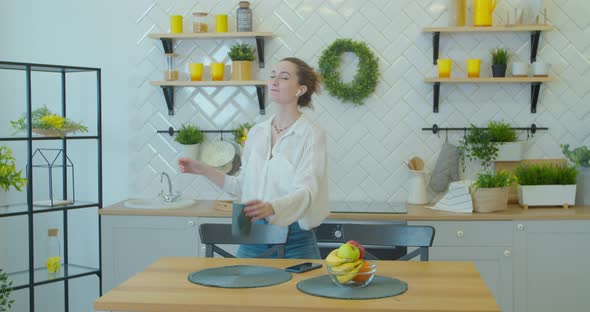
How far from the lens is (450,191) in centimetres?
444

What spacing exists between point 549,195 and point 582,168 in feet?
1.04

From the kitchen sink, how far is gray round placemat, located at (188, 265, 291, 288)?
5.96 ft

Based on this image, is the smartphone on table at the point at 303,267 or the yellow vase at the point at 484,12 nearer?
the smartphone on table at the point at 303,267

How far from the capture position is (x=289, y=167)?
339 centimetres

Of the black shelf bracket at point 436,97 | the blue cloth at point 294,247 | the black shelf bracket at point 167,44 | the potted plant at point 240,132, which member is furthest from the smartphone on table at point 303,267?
the black shelf bracket at point 167,44

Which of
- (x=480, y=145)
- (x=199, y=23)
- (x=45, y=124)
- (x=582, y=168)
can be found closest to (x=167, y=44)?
(x=199, y=23)

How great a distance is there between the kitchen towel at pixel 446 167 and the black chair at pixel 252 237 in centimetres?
178

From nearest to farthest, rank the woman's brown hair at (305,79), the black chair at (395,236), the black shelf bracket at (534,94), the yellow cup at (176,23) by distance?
the black chair at (395,236) < the woman's brown hair at (305,79) < the black shelf bracket at (534,94) < the yellow cup at (176,23)

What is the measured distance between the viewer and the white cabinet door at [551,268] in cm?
427

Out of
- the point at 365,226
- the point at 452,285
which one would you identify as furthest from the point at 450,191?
the point at 452,285

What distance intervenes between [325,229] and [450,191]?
758 millimetres

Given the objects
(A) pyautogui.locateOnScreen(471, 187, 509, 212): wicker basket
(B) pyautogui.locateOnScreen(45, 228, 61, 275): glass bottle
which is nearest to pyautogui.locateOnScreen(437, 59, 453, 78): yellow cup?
(A) pyautogui.locateOnScreen(471, 187, 509, 212): wicker basket

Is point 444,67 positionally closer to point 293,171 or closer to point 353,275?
point 293,171

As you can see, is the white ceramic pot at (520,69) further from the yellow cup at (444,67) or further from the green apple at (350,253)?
the green apple at (350,253)
